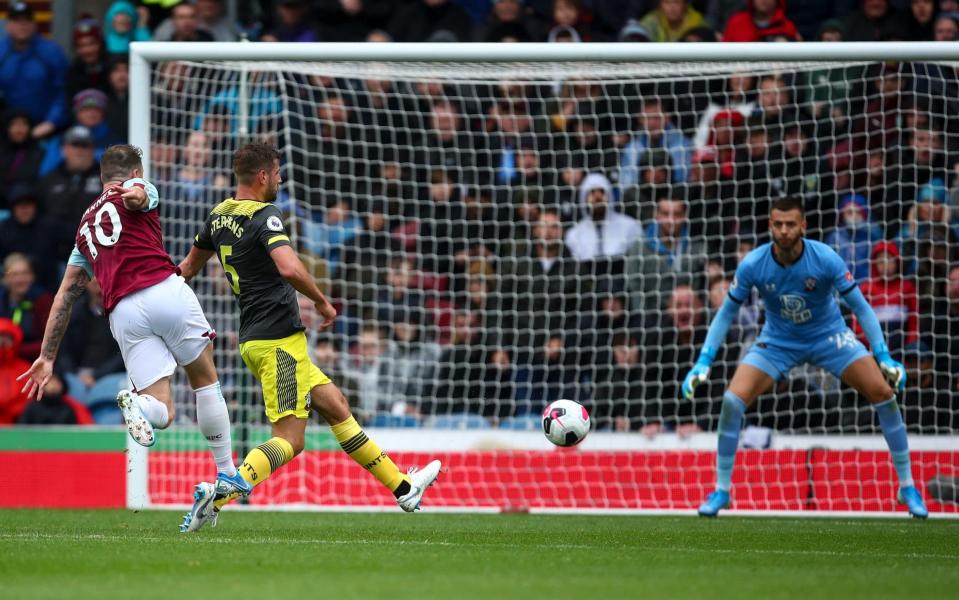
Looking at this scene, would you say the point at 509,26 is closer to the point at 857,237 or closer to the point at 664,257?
the point at 664,257

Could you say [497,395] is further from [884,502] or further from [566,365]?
[884,502]

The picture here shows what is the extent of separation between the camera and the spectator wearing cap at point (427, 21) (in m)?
15.0

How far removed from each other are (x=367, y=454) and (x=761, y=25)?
7428 mm

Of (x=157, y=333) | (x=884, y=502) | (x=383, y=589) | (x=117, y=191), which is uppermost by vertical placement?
(x=117, y=191)

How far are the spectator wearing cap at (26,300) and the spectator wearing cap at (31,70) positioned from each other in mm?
2919

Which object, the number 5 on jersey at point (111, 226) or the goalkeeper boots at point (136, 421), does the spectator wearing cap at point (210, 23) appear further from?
the goalkeeper boots at point (136, 421)

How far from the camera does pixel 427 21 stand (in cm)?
1521

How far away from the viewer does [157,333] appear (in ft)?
26.0

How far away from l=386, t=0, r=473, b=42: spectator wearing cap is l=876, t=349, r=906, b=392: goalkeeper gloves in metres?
6.86

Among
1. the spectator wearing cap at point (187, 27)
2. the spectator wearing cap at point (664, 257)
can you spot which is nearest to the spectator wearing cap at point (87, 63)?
the spectator wearing cap at point (187, 27)

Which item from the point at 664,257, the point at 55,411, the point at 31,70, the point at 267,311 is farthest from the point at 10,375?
the point at 664,257

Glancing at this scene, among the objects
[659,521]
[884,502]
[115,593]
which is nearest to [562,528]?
[659,521]

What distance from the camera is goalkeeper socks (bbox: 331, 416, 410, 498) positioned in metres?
8.23

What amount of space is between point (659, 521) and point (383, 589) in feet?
16.1
